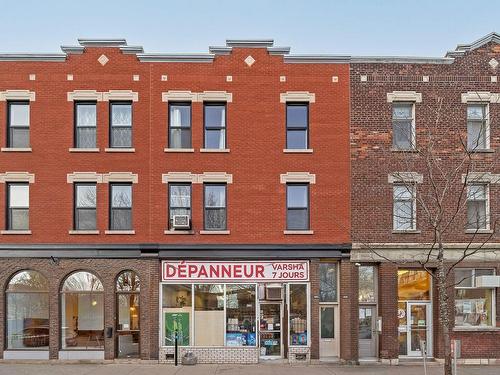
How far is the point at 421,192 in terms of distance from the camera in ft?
64.4

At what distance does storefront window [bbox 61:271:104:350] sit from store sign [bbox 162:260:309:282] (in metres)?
2.74

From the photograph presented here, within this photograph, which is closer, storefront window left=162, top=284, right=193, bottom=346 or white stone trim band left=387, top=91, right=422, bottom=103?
storefront window left=162, top=284, right=193, bottom=346

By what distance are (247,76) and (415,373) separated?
1230cm

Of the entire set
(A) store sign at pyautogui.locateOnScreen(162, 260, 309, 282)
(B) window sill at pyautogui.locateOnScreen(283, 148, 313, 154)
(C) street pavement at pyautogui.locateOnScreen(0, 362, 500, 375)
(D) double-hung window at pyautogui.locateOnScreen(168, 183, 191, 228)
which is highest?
(B) window sill at pyautogui.locateOnScreen(283, 148, 313, 154)

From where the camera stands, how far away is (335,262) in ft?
65.4

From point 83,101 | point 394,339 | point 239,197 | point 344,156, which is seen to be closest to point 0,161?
point 83,101

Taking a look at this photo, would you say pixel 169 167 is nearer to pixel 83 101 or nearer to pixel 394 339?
pixel 83 101

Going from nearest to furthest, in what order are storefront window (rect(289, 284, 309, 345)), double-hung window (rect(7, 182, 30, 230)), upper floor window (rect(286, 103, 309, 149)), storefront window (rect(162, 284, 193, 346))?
storefront window (rect(162, 284, 193, 346)), storefront window (rect(289, 284, 309, 345)), double-hung window (rect(7, 182, 30, 230)), upper floor window (rect(286, 103, 309, 149))

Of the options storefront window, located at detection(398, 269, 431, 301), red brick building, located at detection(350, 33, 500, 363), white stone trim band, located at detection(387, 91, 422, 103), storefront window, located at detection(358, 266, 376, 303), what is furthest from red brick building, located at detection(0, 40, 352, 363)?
storefront window, located at detection(398, 269, 431, 301)

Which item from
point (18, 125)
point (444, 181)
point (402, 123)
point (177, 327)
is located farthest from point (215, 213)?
point (444, 181)

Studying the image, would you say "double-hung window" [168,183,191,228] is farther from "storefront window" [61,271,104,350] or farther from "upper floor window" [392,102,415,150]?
"upper floor window" [392,102,415,150]

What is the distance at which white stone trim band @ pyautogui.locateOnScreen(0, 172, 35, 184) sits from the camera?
64.1ft

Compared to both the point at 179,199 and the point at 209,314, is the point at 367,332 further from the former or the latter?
the point at 179,199

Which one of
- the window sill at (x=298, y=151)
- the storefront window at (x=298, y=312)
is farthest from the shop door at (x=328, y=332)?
the window sill at (x=298, y=151)
